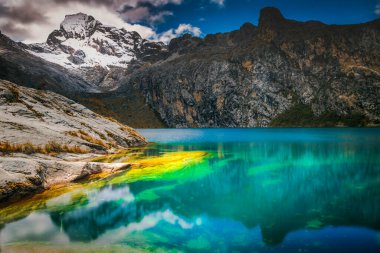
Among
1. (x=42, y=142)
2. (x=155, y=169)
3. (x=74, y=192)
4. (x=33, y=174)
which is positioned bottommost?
(x=74, y=192)

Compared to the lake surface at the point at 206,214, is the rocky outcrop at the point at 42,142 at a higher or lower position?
higher

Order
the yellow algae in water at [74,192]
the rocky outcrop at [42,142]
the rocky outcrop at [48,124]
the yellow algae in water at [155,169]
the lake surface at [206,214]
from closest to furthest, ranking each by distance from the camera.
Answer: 1. the lake surface at [206,214]
2. the yellow algae in water at [74,192]
3. the rocky outcrop at [42,142]
4. the yellow algae in water at [155,169]
5. the rocky outcrop at [48,124]

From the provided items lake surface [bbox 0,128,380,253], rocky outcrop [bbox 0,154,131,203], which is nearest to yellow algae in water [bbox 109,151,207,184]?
lake surface [bbox 0,128,380,253]

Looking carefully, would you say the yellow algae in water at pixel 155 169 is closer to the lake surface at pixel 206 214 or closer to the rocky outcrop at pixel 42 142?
the lake surface at pixel 206 214

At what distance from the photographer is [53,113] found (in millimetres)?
50094

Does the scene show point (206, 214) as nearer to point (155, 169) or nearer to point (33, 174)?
point (33, 174)

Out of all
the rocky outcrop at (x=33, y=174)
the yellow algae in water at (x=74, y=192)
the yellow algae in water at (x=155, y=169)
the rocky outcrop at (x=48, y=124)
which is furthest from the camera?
the rocky outcrop at (x=48, y=124)

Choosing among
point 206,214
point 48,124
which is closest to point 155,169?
point 206,214

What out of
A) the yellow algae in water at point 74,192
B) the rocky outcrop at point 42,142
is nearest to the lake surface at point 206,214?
the yellow algae in water at point 74,192

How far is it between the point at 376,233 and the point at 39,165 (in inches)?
1041

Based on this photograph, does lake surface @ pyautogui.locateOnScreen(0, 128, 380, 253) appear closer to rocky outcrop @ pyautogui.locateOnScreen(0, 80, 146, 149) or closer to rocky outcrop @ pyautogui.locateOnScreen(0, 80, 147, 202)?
rocky outcrop @ pyautogui.locateOnScreen(0, 80, 147, 202)

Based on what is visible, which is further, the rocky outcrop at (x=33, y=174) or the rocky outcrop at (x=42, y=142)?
the rocky outcrop at (x=42, y=142)

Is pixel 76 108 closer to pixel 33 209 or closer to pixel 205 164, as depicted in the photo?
pixel 205 164

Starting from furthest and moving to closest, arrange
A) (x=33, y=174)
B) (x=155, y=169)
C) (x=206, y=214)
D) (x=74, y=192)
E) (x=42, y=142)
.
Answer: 1. (x=155, y=169)
2. (x=42, y=142)
3. (x=74, y=192)
4. (x=33, y=174)
5. (x=206, y=214)
